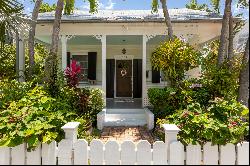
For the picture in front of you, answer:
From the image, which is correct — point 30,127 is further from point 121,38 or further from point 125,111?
point 121,38

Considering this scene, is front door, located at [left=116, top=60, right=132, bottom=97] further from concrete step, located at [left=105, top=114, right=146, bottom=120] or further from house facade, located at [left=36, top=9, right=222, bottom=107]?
concrete step, located at [left=105, top=114, right=146, bottom=120]

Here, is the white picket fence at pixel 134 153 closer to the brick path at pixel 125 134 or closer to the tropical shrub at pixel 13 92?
the tropical shrub at pixel 13 92

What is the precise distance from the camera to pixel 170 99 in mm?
9992

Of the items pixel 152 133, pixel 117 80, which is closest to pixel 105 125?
pixel 152 133

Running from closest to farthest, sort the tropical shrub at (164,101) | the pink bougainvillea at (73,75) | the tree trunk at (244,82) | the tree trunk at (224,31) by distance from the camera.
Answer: the tree trunk at (244,82), the tropical shrub at (164,101), the pink bougainvillea at (73,75), the tree trunk at (224,31)

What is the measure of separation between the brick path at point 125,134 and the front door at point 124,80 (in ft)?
26.7

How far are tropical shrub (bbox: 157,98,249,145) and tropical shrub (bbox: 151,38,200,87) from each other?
550 centimetres

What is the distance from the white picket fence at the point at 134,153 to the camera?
431 cm

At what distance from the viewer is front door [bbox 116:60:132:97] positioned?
1839cm

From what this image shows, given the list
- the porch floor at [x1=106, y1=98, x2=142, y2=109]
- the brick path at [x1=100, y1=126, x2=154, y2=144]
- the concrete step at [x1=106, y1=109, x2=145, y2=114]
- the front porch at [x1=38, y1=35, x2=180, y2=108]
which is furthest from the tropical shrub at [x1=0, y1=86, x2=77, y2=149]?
the front porch at [x1=38, y1=35, x2=180, y2=108]

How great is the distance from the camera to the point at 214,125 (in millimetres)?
4555

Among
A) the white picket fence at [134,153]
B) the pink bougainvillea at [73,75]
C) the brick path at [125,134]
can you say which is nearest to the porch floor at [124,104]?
the brick path at [125,134]

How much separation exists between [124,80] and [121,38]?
153 inches

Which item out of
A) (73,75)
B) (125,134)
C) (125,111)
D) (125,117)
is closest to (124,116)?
(125,117)
